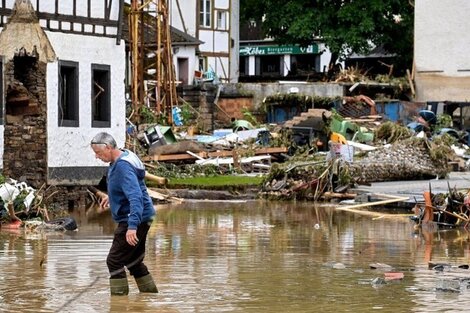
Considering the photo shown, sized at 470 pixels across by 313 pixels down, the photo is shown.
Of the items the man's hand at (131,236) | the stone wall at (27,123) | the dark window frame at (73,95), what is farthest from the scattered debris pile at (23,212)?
the man's hand at (131,236)

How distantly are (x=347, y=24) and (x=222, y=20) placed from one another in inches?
269

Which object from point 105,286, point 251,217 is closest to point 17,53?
point 251,217

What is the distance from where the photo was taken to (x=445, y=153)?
34469mm

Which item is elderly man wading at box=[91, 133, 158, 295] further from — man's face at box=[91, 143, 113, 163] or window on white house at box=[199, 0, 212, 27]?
window on white house at box=[199, 0, 212, 27]

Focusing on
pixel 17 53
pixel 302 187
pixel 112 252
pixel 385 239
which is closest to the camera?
pixel 112 252

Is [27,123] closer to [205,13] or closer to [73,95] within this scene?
[73,95]

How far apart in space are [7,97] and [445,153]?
12.0 meters

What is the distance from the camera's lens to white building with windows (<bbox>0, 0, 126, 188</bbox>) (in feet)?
93.4

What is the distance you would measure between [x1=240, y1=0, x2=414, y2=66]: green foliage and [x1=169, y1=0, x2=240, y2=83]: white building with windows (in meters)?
2.04

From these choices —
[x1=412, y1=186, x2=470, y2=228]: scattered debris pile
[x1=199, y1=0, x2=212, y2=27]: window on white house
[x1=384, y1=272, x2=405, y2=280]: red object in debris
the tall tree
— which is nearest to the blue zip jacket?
[x1=384, y1=272, x2=405, y2=280]: red object in debris

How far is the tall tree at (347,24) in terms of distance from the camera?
209 ft

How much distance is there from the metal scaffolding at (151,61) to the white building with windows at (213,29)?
15944mm

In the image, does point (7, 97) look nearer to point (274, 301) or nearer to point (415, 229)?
point (415, 229)

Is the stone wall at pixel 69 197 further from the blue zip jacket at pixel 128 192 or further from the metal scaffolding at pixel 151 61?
the blue zip jacket at pixel 128 192
